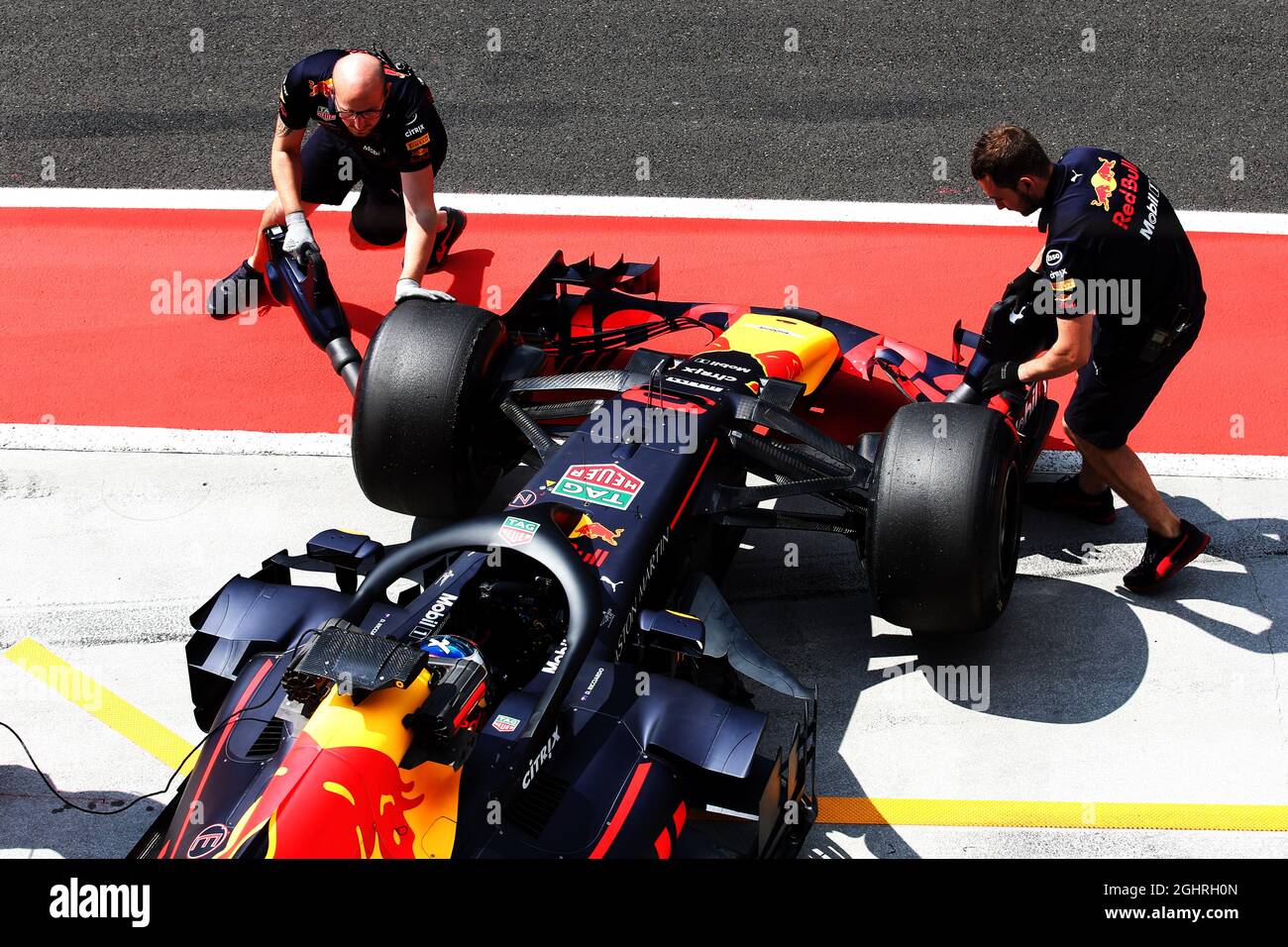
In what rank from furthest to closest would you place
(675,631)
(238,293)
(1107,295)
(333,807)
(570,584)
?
(238,293) < (1107,295) < (675,631) < (570,584) < (333,807)

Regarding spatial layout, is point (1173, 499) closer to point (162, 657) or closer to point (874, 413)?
point (874, 413)

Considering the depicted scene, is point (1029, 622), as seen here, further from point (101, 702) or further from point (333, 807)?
point (101, 702)

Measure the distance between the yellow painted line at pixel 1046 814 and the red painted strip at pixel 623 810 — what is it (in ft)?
3.41

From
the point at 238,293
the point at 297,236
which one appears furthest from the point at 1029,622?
the point at 238,293

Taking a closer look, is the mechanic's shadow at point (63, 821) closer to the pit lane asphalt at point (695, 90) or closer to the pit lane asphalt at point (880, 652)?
the pit lane asphalt at point (880, 652)

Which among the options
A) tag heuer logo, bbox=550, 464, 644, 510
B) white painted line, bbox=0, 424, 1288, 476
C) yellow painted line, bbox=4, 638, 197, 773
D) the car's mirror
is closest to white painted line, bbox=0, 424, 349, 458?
white painted line, bbox=0, 424, 1288, 476

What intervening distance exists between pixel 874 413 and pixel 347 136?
2.97 metres

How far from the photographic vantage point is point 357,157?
7.86 meters

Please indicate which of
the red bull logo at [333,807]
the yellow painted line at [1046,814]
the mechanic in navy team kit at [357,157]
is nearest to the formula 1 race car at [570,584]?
the red bull logo at [333,807]

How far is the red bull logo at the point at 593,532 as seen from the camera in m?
5.46

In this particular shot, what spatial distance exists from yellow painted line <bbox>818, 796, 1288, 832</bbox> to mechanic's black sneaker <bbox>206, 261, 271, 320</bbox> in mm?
4412

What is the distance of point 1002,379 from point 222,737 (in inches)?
133
